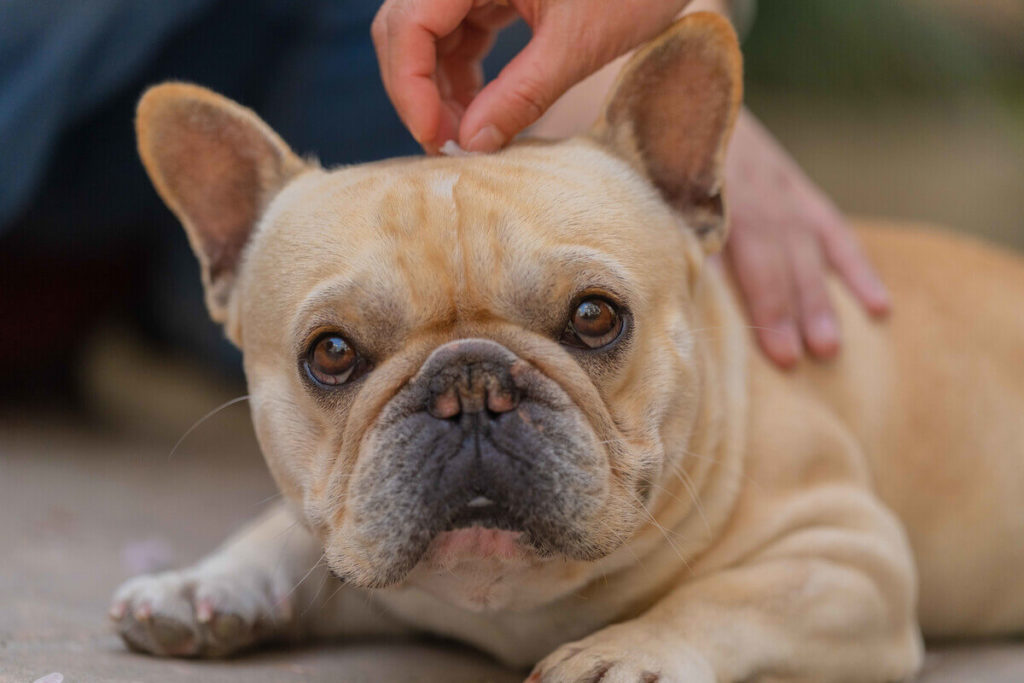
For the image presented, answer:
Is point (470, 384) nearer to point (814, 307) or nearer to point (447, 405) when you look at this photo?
point (447, 405)

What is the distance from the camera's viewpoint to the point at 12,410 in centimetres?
390

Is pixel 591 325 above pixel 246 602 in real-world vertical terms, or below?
above

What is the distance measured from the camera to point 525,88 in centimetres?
193

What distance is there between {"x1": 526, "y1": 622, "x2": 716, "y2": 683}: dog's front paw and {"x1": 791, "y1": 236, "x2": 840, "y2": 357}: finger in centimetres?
89

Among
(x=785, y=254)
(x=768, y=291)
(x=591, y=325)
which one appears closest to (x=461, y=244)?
(x=591, y=325)

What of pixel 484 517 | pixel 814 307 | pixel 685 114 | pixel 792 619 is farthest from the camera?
pixel 814 307

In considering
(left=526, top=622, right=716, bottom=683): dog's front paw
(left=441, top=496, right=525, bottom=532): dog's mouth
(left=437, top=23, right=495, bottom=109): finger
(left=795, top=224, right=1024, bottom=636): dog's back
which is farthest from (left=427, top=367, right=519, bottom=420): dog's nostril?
(left=795, top=224, right=1024, bottom=636): dog's back

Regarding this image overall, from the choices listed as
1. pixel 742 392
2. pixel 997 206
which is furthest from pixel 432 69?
pixel 997 206

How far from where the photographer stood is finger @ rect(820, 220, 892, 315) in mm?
2566

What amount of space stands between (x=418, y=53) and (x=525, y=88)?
23 cm

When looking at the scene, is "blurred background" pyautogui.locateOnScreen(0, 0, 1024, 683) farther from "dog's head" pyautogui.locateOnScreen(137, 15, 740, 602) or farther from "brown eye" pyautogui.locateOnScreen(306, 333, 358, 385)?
"brown eye" pyautogui.locateOnScreen(306, 333, 358, 385)

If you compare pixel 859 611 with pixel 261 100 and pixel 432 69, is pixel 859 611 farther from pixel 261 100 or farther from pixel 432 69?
pixel 261 100

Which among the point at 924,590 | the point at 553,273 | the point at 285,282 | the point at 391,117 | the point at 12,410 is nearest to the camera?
the point at 553,273

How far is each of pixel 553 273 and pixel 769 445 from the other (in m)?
0.66
